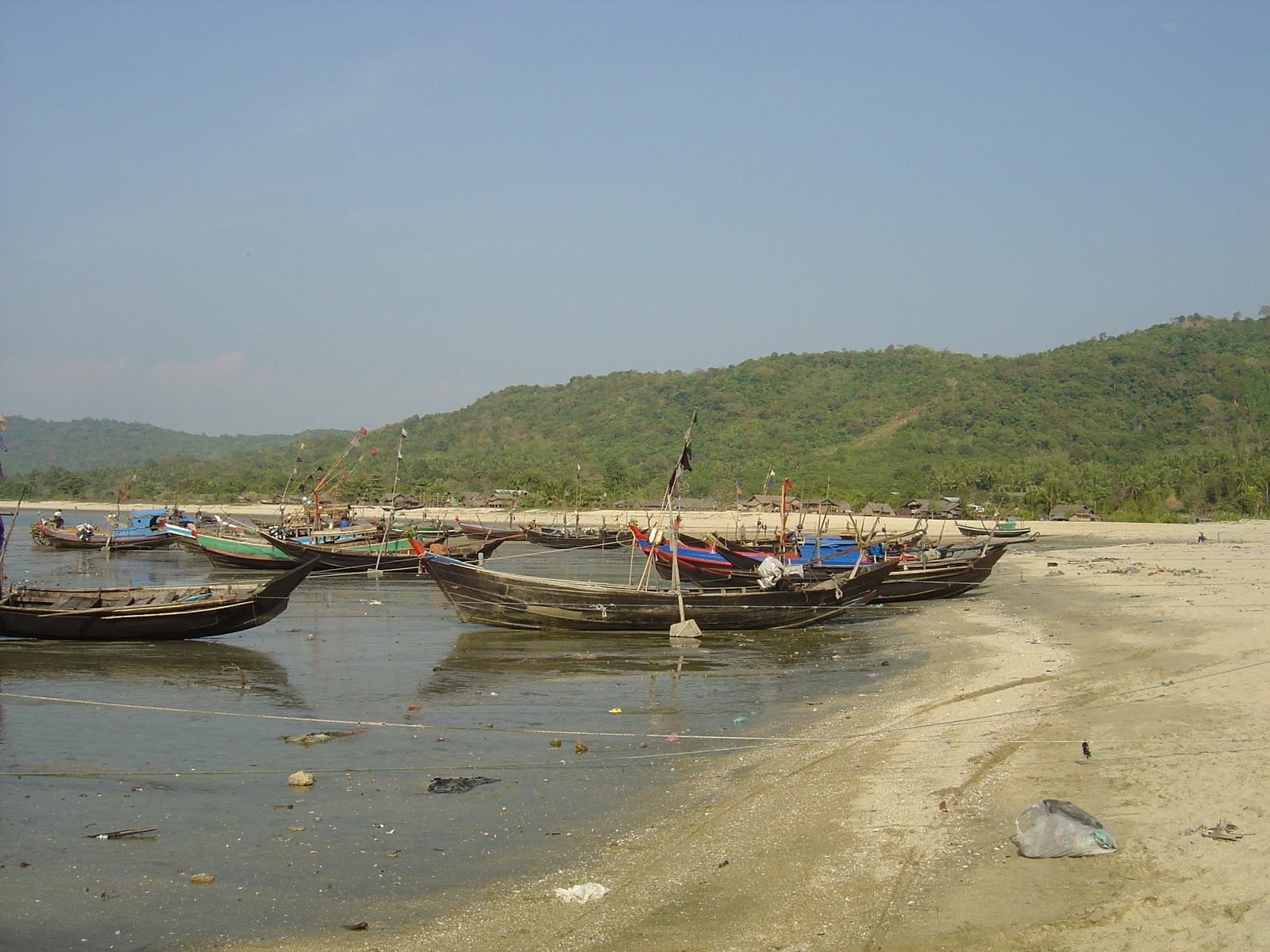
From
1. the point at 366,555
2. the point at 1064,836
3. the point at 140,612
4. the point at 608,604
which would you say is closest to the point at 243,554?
the point at 366,555

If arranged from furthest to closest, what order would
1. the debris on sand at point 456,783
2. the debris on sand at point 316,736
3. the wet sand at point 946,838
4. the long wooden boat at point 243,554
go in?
the long wooden boat at point 243,554, the debris on sand at point 316,736, the debris on sand at point 456,783, the wet sand at point 946,838

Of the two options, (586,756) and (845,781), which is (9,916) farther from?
(845,781)

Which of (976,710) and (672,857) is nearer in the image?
(672,857)

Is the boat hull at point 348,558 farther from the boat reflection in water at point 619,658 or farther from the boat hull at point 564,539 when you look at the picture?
the boat reflection in water at point 619,658

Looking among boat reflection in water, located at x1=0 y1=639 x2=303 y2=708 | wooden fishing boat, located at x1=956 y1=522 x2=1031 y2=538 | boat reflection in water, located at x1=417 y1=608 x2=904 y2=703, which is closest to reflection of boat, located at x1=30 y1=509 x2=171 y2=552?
boat reflection in water, located at x1=0 y1=639 x2=303 y2=708

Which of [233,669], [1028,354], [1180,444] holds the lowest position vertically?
[233,669]

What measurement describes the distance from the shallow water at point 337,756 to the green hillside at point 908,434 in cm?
4728

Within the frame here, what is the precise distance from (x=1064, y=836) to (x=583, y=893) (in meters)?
3.11

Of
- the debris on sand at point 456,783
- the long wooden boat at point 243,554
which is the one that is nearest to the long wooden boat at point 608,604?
the debris on sand at point 456,783

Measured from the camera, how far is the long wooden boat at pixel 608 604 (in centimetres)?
1741

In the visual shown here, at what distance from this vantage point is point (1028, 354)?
4119 inches

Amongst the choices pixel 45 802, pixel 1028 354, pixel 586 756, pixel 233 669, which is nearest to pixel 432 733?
pixel 586 756

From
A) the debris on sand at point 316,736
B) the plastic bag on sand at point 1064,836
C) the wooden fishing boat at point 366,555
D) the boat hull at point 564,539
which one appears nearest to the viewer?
the plastic bag on sand at point 1064,836

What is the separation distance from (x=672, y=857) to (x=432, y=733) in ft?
14.9
